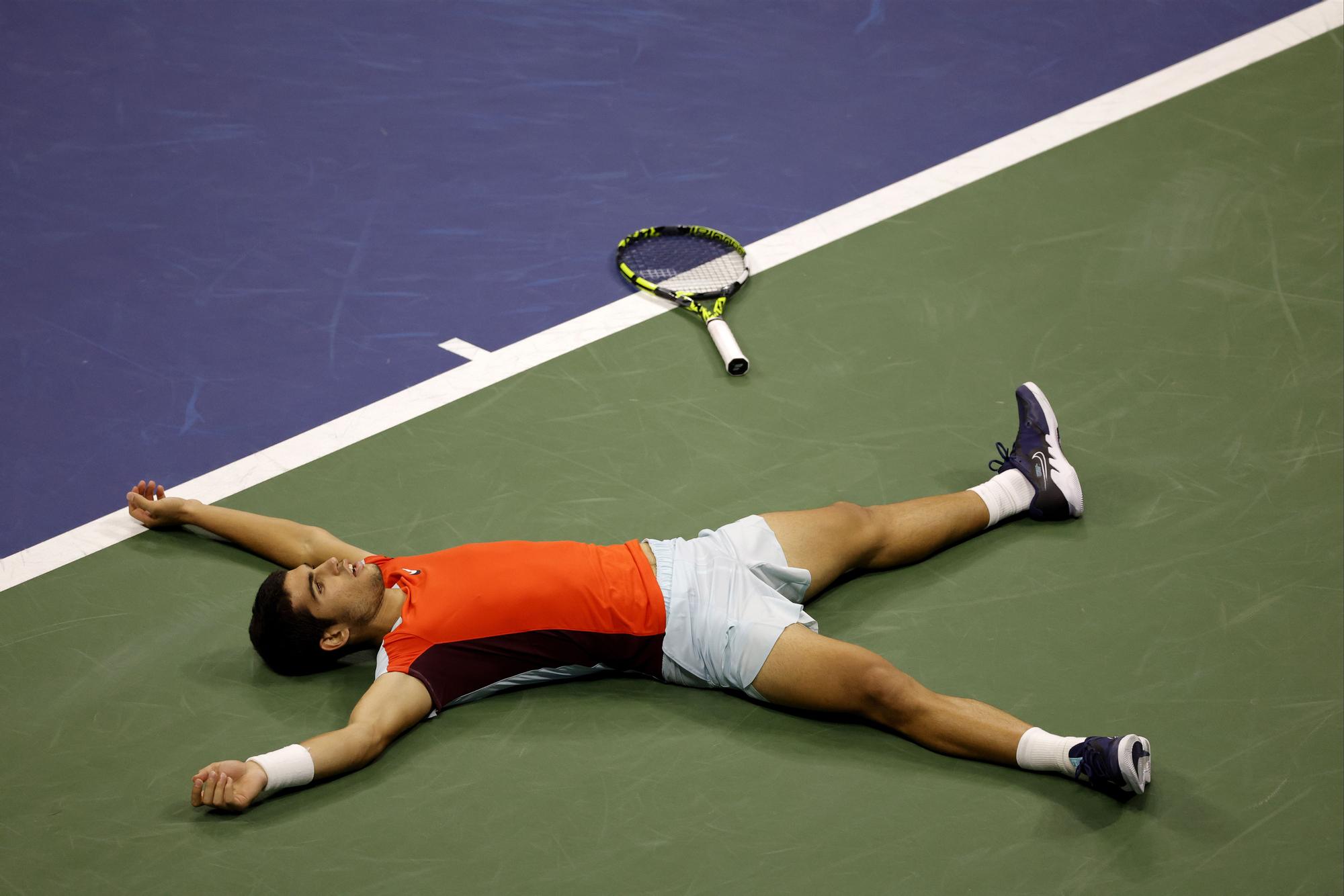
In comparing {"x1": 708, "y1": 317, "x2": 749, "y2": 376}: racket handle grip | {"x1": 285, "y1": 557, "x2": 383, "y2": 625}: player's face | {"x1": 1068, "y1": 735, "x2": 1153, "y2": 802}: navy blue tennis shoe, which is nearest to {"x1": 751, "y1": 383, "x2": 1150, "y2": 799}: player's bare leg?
{"x1": 1068, "y1": 735, "x2": 1153, "y2": 802}: navy blue tennis shoe

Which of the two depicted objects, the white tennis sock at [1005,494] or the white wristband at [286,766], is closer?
the white wristband at [286,766]

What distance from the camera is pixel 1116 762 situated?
12.8 ft

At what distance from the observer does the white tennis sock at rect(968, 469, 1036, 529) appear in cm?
494

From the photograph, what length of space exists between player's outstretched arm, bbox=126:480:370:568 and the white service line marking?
113 cm

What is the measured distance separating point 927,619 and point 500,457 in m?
1.74

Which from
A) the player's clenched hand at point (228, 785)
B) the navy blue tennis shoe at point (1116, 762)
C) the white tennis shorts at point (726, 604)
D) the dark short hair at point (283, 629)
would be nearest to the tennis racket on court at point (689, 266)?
the white tennis shorts at point (726, 604)

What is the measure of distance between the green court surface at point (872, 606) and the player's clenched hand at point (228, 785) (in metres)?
0.13

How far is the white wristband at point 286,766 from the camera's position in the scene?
4031 mm

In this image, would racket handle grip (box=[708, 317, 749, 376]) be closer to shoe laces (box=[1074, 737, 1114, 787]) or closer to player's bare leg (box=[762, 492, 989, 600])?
player's bare leg (box=[762, 492, 989, 600])

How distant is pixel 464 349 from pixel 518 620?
1.81 metres

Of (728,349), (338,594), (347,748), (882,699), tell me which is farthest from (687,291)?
(347,748)

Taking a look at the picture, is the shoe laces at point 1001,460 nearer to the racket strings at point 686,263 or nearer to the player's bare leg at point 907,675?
the player's bare leg at point 907,675

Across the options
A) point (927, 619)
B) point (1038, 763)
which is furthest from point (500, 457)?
point (1038, 763)

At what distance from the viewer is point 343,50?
24.7 feet
